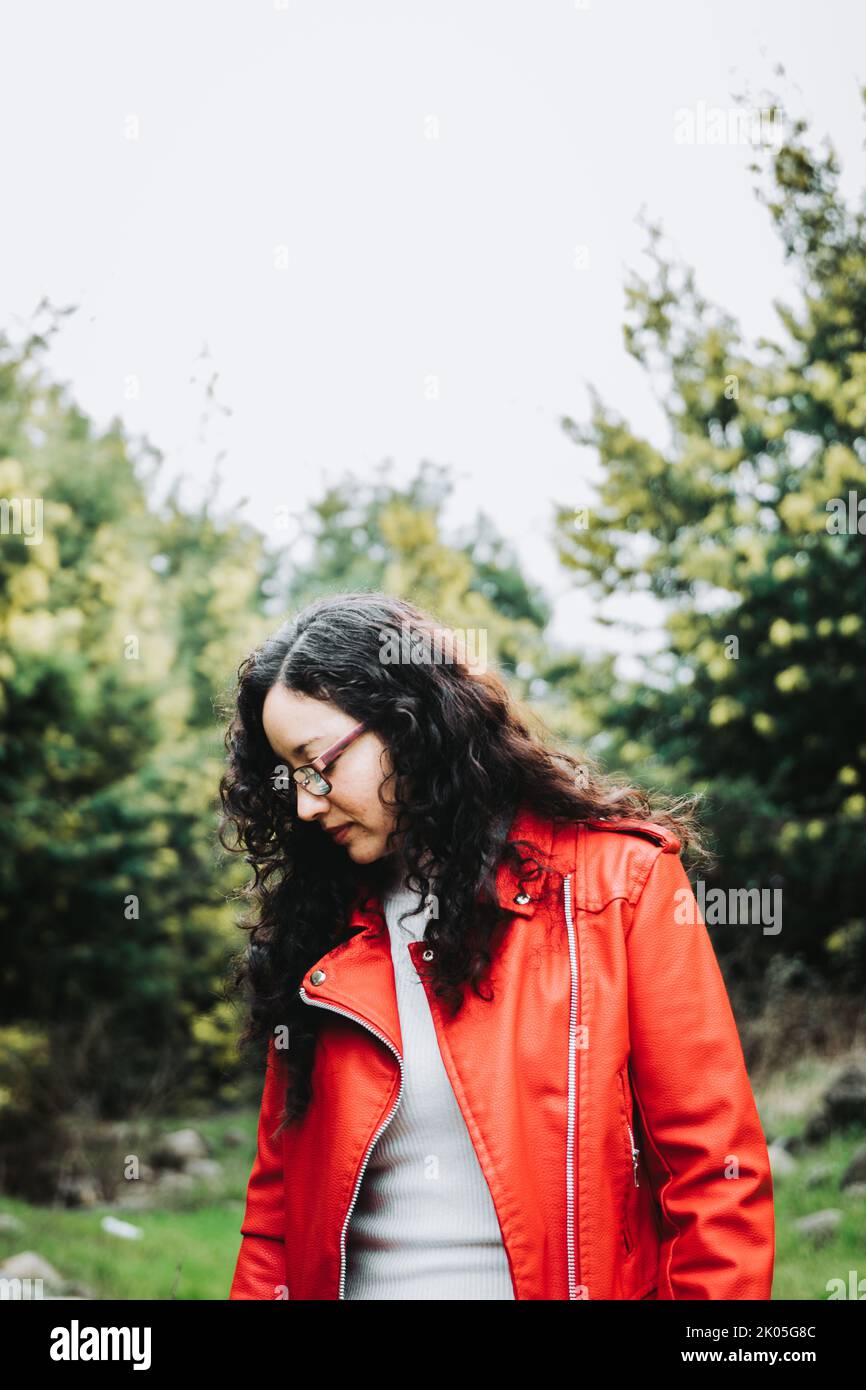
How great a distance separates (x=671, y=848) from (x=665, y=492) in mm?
4971

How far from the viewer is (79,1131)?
9.40 m

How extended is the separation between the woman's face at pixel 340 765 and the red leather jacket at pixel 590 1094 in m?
0.22

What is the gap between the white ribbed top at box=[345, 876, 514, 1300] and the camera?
1739mm

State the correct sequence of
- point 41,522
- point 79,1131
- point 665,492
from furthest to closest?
point 79,1131 → point 665,492 → point 41,522

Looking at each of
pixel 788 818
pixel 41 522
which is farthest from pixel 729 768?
pixel 41 522

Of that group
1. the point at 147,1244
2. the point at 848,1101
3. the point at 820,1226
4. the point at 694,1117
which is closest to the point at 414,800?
the point at 694,1117

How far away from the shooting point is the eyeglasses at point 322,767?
1.97m

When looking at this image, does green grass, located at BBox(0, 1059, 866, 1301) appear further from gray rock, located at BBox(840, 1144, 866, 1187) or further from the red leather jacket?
the red leather jacket

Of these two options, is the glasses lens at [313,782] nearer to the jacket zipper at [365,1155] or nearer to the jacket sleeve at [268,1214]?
the jacket zipper at [365,1155]

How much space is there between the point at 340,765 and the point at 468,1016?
445 millimetres

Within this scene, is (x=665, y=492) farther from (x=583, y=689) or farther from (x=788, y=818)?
(x=788, y=818)
